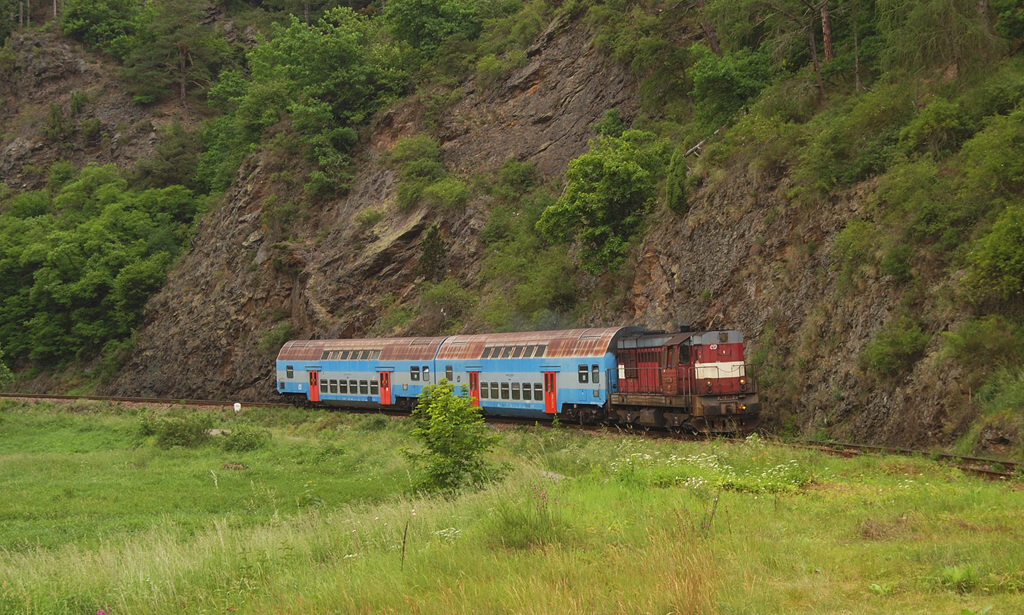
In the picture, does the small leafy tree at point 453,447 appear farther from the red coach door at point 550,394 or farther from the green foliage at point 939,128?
the green foliage at point 939,128

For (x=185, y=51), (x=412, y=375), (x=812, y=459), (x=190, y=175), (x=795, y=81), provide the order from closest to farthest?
(x=812, y=459) < (x=795, y=81) < (x=412, y=375) < (x=190, y=175) < (x=185, y=51)

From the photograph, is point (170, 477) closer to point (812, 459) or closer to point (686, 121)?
point (812, 459)

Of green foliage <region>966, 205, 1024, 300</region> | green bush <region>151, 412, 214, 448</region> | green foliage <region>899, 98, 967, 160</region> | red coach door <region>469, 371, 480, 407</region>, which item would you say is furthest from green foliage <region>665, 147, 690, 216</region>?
green bush <region>151, 412, 214, 448</region>

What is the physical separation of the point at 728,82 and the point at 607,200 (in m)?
7.35

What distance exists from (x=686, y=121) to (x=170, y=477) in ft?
102

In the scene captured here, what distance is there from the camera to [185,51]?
269 feet

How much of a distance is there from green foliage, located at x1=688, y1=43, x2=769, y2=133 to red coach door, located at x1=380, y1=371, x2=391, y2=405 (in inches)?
735

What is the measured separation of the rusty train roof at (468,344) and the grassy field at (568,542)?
Result: 26.4ft

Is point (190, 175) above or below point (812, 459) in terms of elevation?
above

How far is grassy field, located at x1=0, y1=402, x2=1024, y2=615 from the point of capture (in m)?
7.52

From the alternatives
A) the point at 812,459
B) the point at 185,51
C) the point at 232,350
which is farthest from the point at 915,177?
the point at 185,51

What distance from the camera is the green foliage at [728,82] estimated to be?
33.6m

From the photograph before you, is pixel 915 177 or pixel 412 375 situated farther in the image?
pixel 412 375

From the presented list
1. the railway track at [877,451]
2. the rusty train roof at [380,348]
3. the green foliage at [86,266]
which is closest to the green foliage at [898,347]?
the railway track at [877,451]
